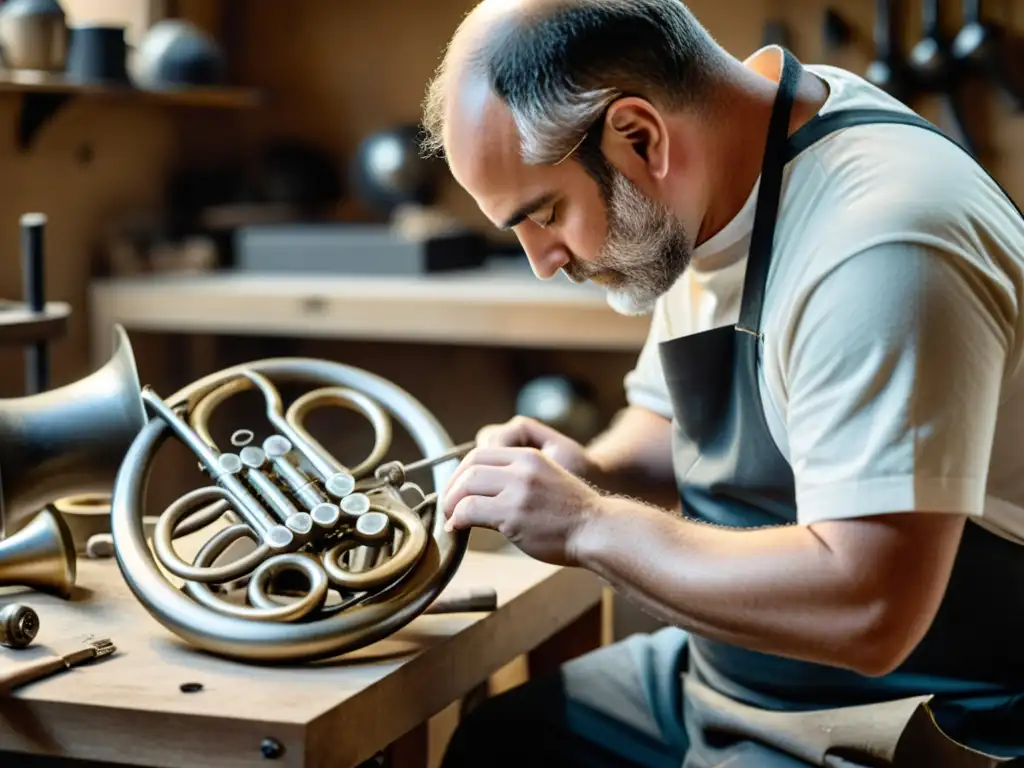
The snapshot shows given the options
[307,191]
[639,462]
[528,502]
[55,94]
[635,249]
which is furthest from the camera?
[307,191]

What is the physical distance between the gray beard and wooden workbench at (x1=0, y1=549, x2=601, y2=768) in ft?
1.03

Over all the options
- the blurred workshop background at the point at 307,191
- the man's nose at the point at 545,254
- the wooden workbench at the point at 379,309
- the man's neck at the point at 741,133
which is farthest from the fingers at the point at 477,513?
the wooden workbench at the point at 379,309

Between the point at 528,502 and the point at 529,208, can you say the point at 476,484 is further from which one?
the point at 529,208

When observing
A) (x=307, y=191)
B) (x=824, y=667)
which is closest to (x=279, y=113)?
(x=307, y=191)

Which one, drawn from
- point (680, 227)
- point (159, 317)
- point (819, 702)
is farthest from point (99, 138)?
point (819, 702)

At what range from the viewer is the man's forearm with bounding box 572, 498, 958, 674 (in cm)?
112

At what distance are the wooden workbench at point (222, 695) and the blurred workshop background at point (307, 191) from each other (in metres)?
0.97

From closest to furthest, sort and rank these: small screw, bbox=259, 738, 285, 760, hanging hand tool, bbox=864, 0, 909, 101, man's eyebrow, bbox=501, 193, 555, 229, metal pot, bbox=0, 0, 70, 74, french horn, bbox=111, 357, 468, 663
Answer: small screw, bbox=259, 738, 285, 760, french horn, bbox=111, 357, 468, 663, man's eyebrow, bbox=501, 193, 555, 229, metal pot, bbox=0, 0, 70, 74, hanging hand tool, bbox=864, 0, 909, 101

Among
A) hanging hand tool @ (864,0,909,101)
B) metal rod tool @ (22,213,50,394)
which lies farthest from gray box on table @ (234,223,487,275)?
metal rod tool @ (22,213,50,394)

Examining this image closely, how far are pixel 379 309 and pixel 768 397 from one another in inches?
56.5

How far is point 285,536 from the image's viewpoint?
4.20 feet

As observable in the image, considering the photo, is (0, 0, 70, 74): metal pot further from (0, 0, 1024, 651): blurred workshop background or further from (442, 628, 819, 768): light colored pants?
(442, 628, 819, 768): light colored pants

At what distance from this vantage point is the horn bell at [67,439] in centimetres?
144

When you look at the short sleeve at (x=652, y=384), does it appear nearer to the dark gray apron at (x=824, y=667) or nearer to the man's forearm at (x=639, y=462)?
the man's forearm at (x=639, y=462)
